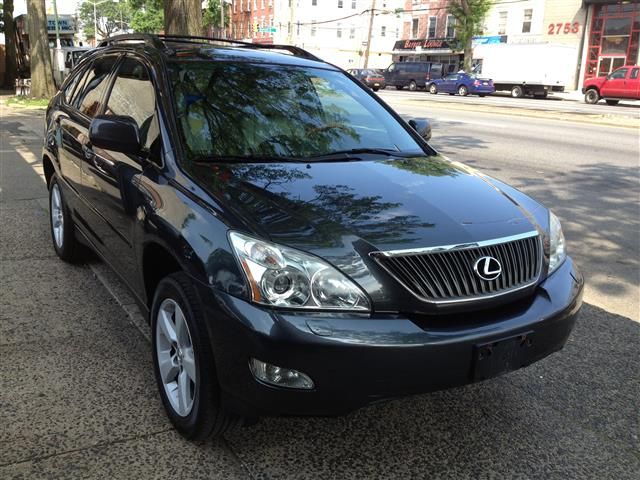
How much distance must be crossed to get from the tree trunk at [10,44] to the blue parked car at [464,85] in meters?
24.5

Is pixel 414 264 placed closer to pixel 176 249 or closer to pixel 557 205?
pixel 176 249

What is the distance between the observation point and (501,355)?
8.11ft

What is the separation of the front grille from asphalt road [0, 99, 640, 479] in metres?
0.80

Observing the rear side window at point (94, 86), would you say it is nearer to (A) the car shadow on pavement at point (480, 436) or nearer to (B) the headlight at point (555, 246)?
(A) the car shadow on pavement at point (480, 436)

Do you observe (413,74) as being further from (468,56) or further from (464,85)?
(464,85)

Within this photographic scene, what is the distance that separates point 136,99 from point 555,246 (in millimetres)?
2433

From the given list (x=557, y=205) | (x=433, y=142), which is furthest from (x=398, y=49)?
(x=557, y=205)

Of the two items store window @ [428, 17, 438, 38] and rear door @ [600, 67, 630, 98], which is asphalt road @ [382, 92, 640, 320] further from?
store window @ [428, 17, 438, 38]

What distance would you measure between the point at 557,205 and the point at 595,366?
4.33 metres

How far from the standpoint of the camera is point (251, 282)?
2.32m

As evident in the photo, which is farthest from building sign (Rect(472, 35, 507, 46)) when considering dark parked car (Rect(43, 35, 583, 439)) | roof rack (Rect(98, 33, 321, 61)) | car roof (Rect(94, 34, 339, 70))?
dark parked car (Rect(43, 35, 583, 439))

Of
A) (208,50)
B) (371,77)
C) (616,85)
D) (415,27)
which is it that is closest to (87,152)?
(208,50)

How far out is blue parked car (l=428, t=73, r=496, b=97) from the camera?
1462 inches

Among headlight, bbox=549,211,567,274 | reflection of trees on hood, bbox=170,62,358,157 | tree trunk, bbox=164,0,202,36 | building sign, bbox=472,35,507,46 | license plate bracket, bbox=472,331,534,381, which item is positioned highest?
building sign, bbox=472,35,507,46
